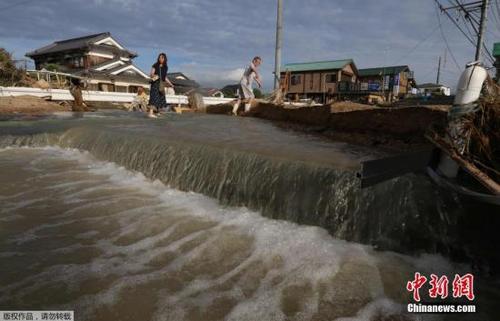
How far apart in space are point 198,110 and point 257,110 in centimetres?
512

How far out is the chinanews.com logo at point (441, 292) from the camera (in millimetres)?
2754

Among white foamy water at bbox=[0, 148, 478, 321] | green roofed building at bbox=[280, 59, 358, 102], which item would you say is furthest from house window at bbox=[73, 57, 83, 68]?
white foamy water at bbox=[0, 148, 478, 321]

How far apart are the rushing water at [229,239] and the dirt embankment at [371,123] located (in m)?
1.62

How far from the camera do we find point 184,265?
333 centimetres

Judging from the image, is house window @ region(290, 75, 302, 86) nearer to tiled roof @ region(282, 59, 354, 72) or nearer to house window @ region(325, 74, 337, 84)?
tiled roof @ region(282, 59, 354, 72)

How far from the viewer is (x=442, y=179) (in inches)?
123

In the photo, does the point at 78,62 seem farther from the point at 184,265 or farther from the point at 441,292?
the point at 441,292

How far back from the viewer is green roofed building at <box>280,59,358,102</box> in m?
37.1

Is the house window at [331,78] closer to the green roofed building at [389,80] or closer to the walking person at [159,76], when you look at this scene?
the green roofed building at [389,80]

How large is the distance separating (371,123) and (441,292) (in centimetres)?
516

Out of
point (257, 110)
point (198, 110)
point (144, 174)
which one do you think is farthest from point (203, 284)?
point (198, 110)

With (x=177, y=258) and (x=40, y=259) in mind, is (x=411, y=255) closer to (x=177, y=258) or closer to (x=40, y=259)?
(x=177, y=258)

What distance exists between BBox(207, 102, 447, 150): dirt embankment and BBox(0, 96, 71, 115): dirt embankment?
11354mm

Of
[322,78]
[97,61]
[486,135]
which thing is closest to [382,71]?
[322,78]
